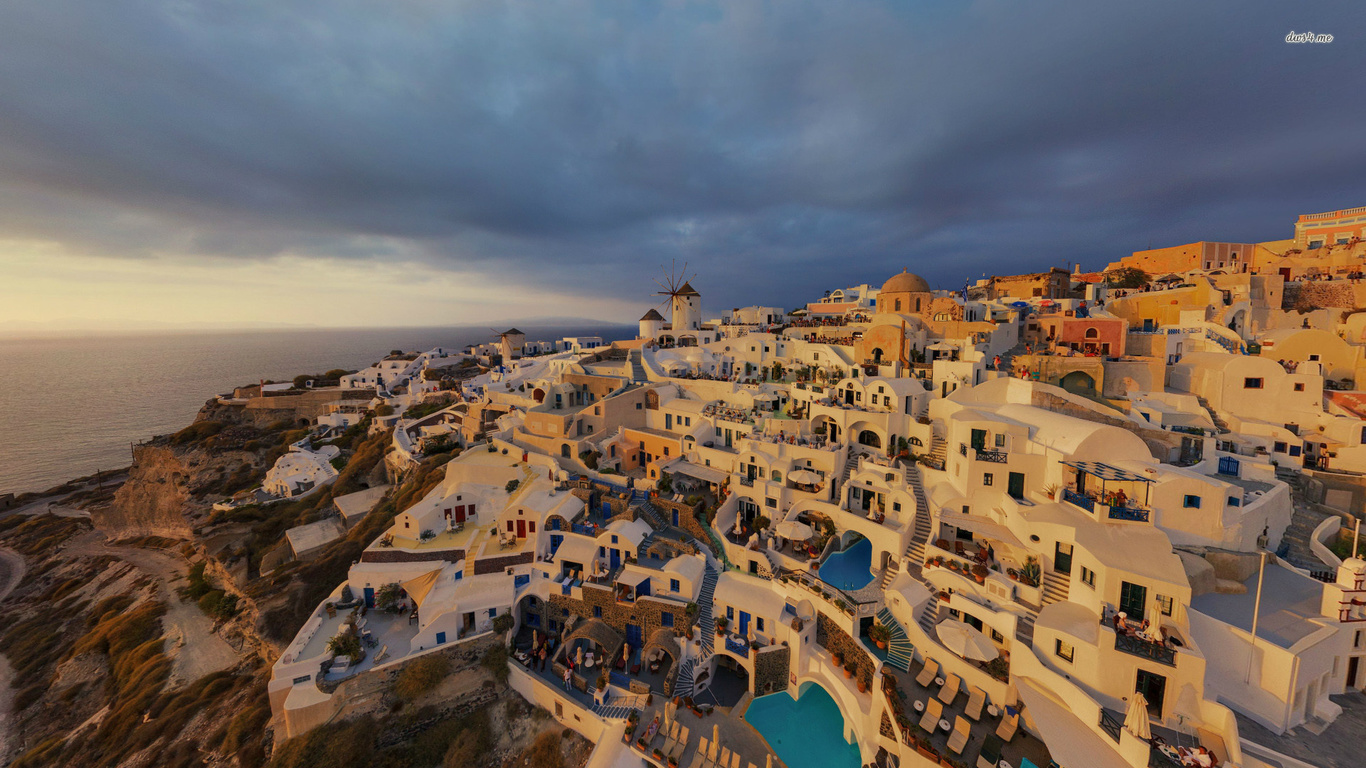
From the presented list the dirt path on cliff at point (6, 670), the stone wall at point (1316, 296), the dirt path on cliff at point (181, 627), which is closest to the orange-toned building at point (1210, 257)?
the stone wall at point (1316, 296)

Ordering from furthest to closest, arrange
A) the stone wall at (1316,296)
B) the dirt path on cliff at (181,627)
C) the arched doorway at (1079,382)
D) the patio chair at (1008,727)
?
the stone wall at (1316,296) < the dirt path on cliff at (181,627) < the arched doorway at (1079,382) < the patio chair at (1008,727)

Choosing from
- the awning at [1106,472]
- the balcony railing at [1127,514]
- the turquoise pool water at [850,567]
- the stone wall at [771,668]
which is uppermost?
the awning at [1106,472]

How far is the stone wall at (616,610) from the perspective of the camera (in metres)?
22.9

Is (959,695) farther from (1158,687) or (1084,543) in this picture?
(1084,543)

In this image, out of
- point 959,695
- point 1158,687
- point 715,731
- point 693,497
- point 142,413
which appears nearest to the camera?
point 1158,687

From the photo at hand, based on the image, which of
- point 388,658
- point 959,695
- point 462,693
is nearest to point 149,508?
point 388,658

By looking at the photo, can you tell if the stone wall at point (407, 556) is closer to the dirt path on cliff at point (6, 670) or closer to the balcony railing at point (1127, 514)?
the dirt path on cliff at point (6, 670)

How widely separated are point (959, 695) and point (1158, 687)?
552cm

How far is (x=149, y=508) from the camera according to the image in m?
49.1

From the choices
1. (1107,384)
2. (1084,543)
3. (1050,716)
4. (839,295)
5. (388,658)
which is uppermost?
(839,295)

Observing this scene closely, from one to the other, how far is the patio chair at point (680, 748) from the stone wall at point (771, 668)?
368 centimetres

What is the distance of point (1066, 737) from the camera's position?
13.1 metres

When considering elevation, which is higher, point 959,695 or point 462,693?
point 959,695

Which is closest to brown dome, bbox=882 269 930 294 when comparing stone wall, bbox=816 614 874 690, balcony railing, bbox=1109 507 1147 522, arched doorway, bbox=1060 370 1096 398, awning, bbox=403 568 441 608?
arched doorway, bbox=1060 370 1096 398
